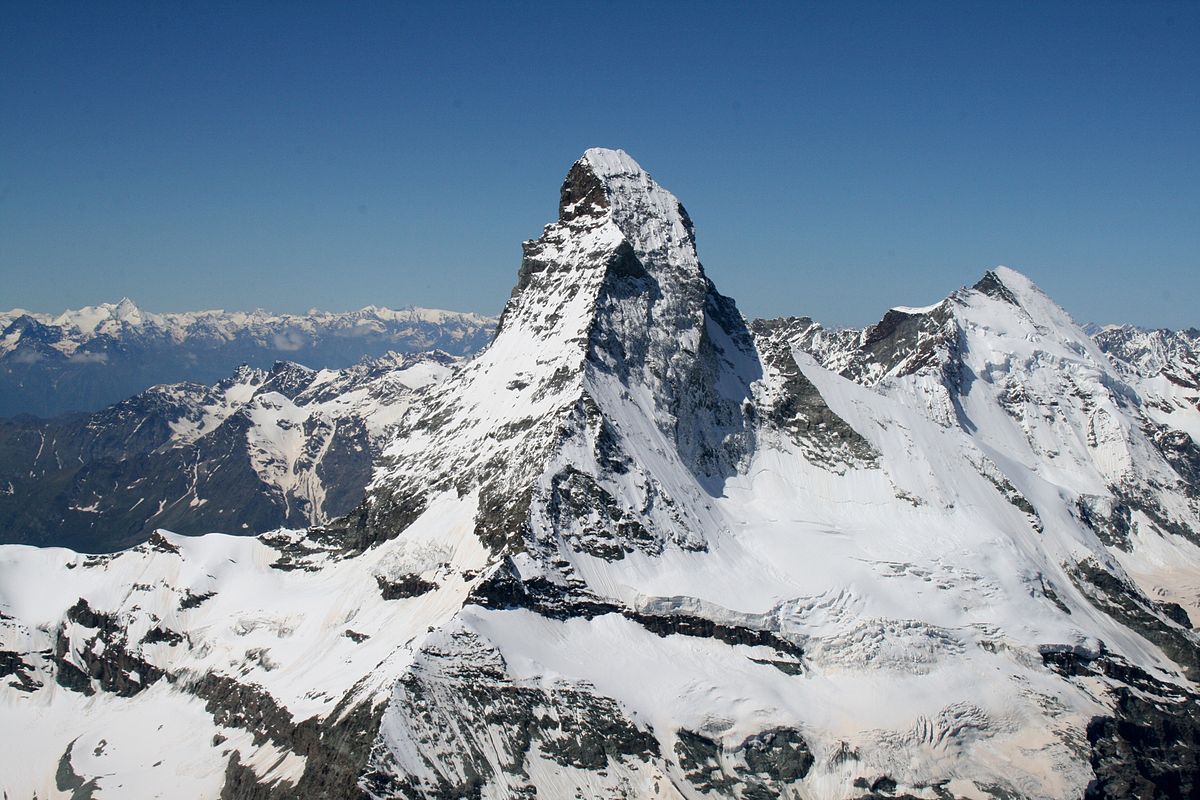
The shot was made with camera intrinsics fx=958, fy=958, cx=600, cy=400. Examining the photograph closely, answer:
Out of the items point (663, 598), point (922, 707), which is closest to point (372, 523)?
point (663, 598)

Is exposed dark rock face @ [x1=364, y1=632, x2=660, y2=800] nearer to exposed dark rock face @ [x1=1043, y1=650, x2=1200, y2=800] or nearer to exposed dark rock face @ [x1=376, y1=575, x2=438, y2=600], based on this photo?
exposed dark rock face @ [x1=376, y1=575, x2=438, y2=600]

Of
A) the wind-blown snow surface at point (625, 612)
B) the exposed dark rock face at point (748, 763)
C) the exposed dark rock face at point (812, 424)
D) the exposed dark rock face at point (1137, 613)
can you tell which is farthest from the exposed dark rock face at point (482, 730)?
the exposed dark rock face at point (1137, 613)

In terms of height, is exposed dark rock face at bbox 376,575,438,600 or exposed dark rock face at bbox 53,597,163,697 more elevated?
exposed dark rock face at bbox 376,575,438,600

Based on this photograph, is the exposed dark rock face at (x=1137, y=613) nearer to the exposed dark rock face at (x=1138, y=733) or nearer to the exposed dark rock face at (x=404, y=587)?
the exposed dark rock face at (x=1138, y=733)

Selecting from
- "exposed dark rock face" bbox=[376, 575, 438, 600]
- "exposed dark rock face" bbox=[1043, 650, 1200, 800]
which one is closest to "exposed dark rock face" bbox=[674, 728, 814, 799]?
"exposed dark rock face" bbox=[1043, 650, 1200, 800]

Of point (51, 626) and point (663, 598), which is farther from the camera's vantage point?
point (51, 626)

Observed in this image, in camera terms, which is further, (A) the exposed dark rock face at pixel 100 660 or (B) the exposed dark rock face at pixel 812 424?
(B) the exposed dark rock face at pixel 812 424

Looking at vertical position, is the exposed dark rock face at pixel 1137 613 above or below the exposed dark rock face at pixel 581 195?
below

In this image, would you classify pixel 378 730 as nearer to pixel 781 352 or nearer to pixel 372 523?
pixel 372 523
